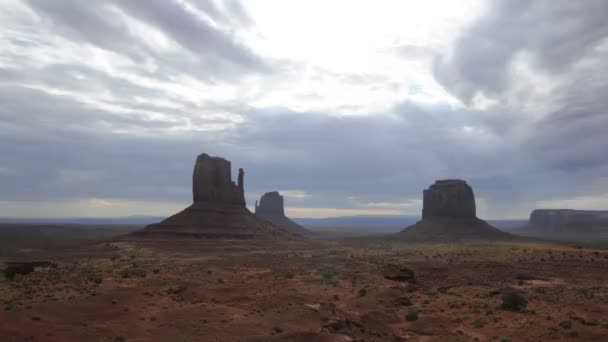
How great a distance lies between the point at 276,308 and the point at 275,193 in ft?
564

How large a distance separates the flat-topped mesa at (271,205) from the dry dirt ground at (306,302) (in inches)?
5825

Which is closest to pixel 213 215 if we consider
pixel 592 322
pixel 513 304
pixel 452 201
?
pixel 452 201

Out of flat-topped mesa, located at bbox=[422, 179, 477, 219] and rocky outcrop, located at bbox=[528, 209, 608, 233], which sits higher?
flat-topped mesa, located at bbox=[422, 179, 477, 219]

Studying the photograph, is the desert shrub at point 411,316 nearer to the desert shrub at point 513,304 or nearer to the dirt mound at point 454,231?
the desert shrub at point 513,304

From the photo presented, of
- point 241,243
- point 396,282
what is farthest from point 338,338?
Result: point 241,243

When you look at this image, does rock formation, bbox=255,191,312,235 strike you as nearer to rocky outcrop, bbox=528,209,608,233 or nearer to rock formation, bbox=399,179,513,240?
rock formation, bbox=399,179,513,240

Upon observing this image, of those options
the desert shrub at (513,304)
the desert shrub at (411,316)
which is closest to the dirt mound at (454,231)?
the desert shrub at (513,304)

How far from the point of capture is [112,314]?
923 inches

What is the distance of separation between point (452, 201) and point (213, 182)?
68.8m

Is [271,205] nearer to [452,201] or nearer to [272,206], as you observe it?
[272,206]

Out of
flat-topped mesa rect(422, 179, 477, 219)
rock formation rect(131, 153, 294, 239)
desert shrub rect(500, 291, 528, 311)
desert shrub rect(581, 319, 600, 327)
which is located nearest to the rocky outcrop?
flat-topped mesa rect(422, 179, 477, 219)

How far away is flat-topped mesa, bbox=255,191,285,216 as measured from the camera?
634 feet

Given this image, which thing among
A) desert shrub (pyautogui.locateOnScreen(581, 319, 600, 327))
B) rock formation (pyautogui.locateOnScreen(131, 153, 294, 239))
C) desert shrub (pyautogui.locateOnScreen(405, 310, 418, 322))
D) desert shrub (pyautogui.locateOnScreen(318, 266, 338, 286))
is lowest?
desert shrub (pyautogui.locateOnScreen(405, 310, 418, 322))

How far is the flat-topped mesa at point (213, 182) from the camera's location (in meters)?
96.8
